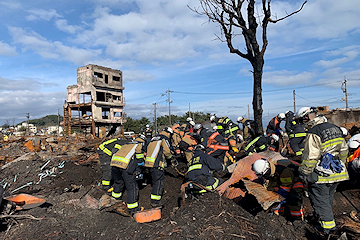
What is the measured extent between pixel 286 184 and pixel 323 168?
852 mm

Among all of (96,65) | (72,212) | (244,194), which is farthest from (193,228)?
(96,65)

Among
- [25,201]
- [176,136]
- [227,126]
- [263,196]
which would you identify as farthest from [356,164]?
[25,201]

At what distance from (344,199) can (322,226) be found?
1.60 meters

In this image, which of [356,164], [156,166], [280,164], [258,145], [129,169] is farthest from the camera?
[258,145]

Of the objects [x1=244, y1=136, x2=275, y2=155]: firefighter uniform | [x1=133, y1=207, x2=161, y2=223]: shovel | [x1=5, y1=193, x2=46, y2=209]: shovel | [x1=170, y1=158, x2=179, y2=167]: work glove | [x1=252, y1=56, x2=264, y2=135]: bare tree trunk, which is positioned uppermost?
[x1=252, y1=56, x2=264, y2=135]: bare tree trunk

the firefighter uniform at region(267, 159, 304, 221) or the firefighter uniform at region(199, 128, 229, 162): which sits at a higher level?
the firefighter uniform at region(199, 128, 229, 162)

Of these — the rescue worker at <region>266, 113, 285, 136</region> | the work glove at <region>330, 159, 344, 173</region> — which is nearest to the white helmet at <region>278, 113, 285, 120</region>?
the rescue worker at <region>266, 113, 285, 136</region>

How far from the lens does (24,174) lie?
8.28m

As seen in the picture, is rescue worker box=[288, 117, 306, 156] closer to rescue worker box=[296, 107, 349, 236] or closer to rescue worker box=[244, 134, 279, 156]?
rescue worker box=[244, 134, 279, 156]

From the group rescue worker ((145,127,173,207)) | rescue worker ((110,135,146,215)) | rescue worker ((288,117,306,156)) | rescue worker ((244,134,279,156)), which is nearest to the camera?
rescue worker ((110,135,146,215))

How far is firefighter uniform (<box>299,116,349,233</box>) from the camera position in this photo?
3744mm

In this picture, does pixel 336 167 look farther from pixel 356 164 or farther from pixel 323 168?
pixel 356 164

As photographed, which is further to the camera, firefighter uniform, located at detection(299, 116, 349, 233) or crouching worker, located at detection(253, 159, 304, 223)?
crouching worker, located at detection(253, 159, 304, 223)

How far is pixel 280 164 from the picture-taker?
15.4 feet
